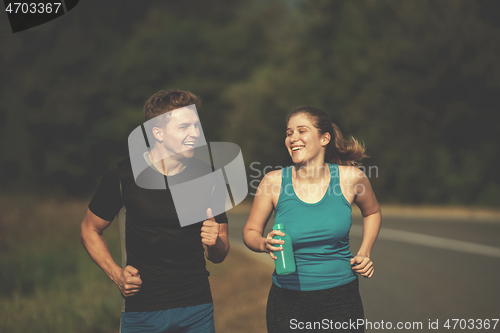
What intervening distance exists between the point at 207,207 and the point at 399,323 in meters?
4.41

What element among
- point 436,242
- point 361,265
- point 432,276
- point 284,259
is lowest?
point 436,242

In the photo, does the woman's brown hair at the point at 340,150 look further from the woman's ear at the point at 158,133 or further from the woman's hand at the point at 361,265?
the woman's ear at the point at 158,133

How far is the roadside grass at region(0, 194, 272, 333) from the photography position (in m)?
6.19

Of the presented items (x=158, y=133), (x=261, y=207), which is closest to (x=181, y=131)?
(x=158, y=133)

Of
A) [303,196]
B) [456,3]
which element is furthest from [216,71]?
[303,196]

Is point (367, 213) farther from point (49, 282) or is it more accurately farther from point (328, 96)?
point (328, 96)

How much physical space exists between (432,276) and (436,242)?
12.2 feet

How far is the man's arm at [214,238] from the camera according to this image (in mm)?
3346

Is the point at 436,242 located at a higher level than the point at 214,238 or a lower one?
lower

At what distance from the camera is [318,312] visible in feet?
11.8

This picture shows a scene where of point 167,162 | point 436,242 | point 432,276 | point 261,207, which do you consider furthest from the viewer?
point 436,242

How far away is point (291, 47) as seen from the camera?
30984 mm

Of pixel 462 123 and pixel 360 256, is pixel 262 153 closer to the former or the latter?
pixel 462 123

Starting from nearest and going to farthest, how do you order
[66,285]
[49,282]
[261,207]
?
[261,207], [66,285], [49,282]
